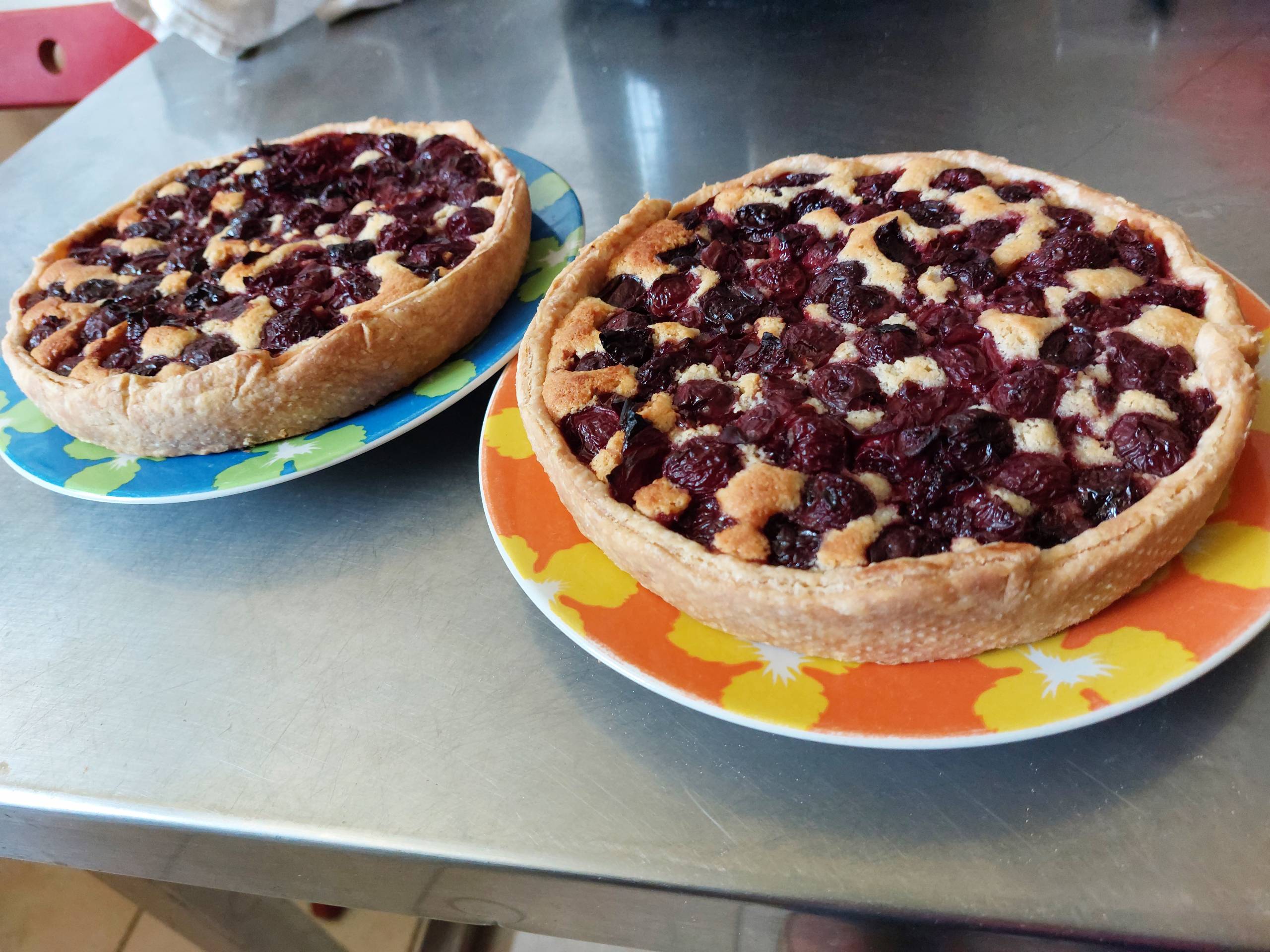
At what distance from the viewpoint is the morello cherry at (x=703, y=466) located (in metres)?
1.63

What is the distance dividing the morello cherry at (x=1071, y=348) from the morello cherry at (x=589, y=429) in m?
0.82

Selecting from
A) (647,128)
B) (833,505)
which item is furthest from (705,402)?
(647,128)

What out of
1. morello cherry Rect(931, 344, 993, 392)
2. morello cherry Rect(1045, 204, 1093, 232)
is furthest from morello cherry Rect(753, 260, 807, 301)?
morello cherry Rect(1045, 204, 1093, 232)

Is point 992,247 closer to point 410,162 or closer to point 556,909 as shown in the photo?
point 556,909

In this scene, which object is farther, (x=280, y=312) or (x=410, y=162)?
(x=410, y=162)

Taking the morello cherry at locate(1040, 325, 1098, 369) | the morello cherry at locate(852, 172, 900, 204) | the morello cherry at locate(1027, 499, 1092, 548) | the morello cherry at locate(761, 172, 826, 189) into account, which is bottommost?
the morello cherry at locate(1027, 499, 1092, 548)

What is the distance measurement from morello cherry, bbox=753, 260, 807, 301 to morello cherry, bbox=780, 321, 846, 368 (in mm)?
147

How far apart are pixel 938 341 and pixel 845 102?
1877 mm

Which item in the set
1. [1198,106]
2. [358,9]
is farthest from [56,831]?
[358,9]

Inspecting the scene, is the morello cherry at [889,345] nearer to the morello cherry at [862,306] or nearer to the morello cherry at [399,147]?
the morello cherry at [862,306]

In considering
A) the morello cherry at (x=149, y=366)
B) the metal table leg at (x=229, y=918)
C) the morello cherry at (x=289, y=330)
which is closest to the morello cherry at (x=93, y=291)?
the morello cherry at (x=149, y=366)

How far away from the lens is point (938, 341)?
1.80 m

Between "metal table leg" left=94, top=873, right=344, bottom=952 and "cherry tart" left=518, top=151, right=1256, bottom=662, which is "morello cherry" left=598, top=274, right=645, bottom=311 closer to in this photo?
"cherry tart" left=518, top=151, right=1256, bottom=662

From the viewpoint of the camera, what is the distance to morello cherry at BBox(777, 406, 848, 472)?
1.60 meters
